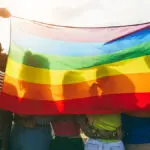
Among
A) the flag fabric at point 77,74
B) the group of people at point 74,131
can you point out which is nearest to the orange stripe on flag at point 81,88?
the flag fabric at point 77,74

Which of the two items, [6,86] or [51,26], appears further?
[51,26]

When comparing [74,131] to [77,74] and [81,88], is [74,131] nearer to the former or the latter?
[81,88]

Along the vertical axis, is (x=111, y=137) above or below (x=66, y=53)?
below

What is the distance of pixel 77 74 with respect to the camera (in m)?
5.89

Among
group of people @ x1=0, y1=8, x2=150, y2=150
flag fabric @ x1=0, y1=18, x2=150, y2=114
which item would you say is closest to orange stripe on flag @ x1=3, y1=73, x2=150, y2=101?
flag fabric @ x1=0, y1=18, x2=150, y2=114

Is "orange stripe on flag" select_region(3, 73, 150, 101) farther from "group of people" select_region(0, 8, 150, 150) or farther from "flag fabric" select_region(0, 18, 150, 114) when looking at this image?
"group of people" select_region(0, 8, 150, 150)

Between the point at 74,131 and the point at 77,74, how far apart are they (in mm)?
821

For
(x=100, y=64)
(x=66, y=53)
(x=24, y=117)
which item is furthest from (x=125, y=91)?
(x=24, y=117)

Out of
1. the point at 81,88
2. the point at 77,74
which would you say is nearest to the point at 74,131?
the point at 81,88

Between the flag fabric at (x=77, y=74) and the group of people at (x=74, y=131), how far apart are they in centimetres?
14

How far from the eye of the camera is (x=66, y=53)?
611 centimetres

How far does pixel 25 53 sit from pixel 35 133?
1.15 meters

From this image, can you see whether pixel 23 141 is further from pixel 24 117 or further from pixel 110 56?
pixel 110 56

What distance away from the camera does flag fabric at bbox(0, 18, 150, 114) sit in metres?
5.65
